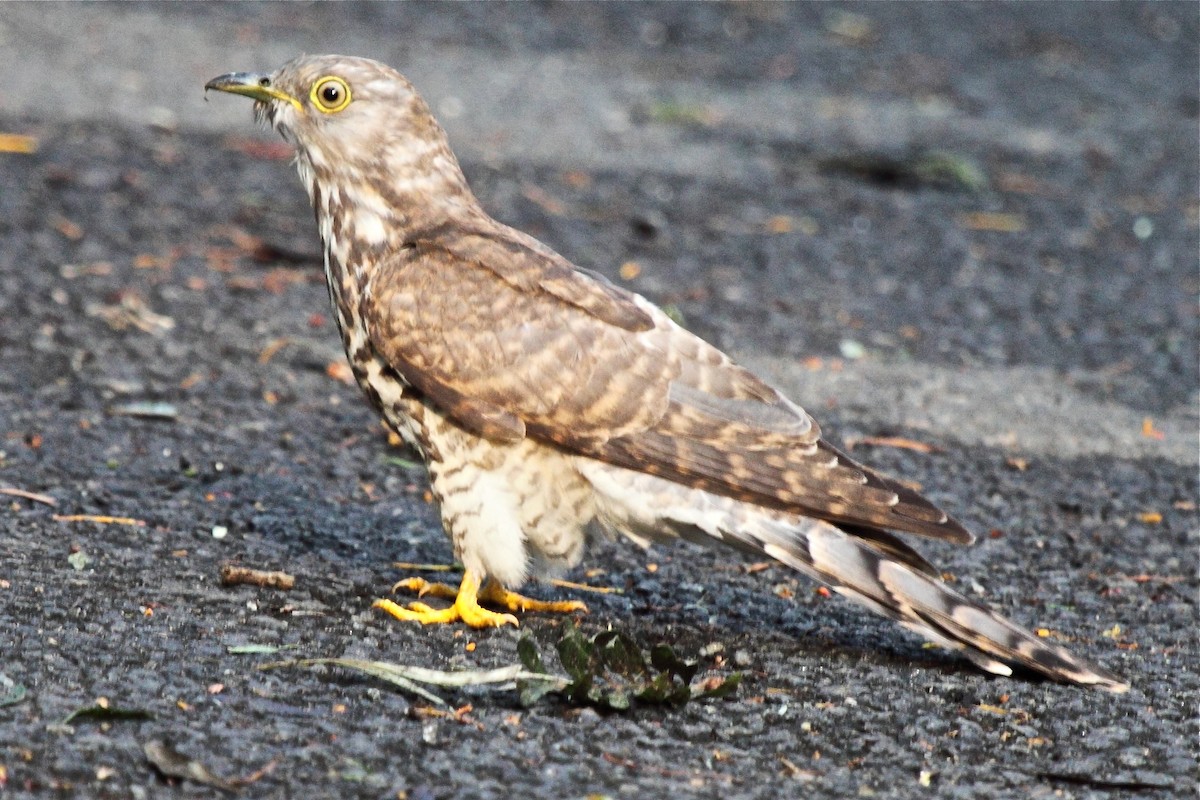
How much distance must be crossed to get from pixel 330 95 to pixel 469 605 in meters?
1.55

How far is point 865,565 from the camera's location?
4.37 metres

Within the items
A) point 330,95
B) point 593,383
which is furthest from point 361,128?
point 593,383

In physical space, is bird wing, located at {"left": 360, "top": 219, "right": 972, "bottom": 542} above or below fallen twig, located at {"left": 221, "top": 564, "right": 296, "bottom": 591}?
above

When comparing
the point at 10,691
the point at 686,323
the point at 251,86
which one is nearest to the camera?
the point at 10,691

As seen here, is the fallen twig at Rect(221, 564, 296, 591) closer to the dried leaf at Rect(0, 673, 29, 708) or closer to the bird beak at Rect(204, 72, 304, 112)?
the dried leaf at Rect(0, 673, 29, 708)

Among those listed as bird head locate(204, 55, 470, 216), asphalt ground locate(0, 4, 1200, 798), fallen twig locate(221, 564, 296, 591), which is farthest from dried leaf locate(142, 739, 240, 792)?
bird head locate(204, 55, 470, 216)

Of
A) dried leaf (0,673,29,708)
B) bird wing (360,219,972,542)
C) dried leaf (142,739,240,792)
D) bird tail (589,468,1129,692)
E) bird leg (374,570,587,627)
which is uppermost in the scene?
bird wing (360,219,972,542)

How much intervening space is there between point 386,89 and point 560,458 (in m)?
1.23

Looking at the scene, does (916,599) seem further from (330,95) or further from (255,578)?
(330,95)

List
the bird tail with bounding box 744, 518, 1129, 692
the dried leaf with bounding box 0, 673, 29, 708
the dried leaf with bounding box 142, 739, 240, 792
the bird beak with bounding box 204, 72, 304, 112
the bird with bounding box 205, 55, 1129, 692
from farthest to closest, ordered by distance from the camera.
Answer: the bird beak with bounding box 204, 72, 304, 112 < the bird with bounding box 205, 55, 1129, 692 < the bird tail with bounding box 744, 518, 1129, 692 < the dried leaf with bounding box 0, 673, 29, 708 < the dried leaf with bounding box 142, 739, 240, 792

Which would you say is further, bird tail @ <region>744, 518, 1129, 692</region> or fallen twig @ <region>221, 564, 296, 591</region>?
fallen twig @ <region>221, 564, 296, 591</region>

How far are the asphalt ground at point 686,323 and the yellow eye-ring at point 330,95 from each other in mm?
1288

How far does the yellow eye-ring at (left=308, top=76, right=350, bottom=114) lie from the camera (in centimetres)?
482

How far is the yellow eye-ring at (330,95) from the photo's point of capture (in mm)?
4816
